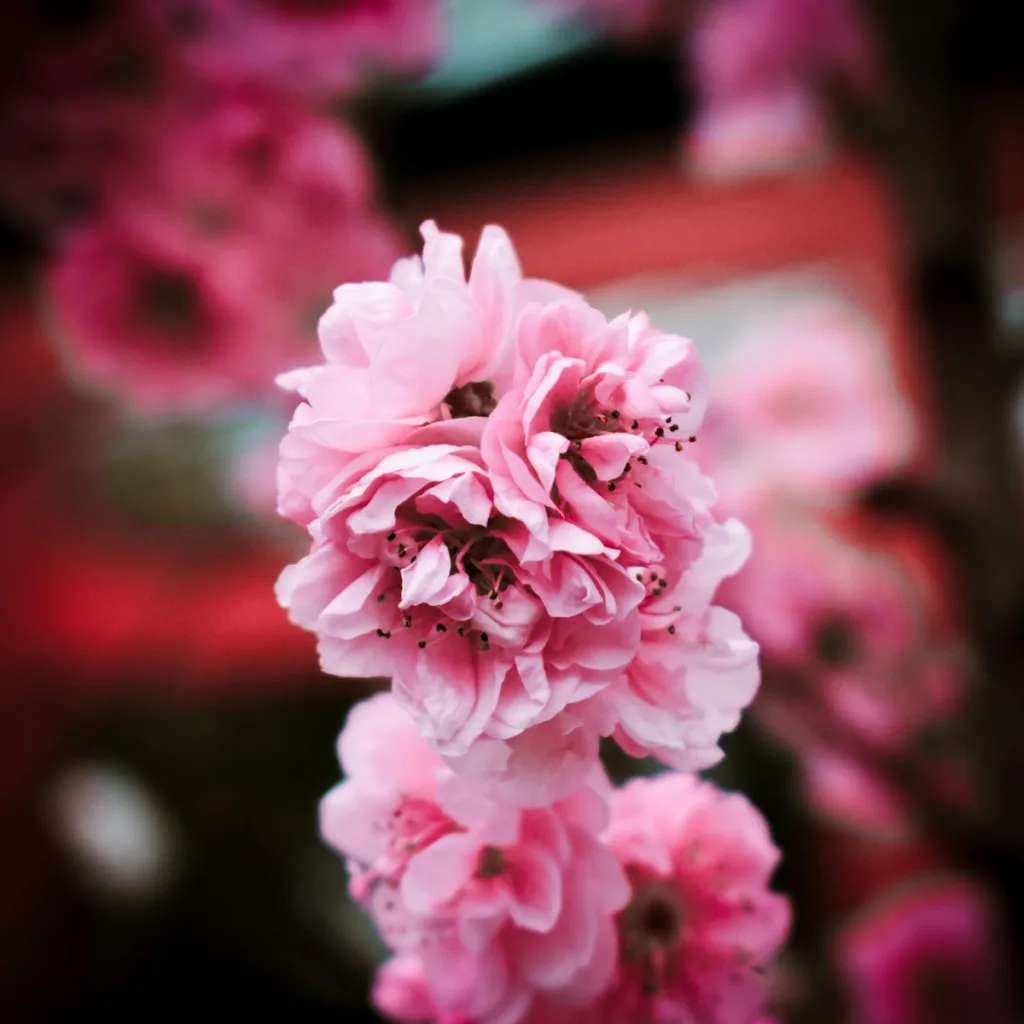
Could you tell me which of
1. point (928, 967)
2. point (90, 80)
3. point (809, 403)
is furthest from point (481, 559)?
point (809, 403)

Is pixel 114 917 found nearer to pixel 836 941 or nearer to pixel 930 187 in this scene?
pixel 836 941

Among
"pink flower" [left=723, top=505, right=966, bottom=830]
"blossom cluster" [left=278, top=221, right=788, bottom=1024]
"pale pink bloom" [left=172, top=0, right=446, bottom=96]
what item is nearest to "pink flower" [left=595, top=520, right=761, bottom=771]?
"blossom cluster" [left=278, top=221, right=788, bottom=1024]

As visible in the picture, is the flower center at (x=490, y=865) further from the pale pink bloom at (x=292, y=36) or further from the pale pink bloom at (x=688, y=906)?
the pale pink bloom at (x=292, y=36)

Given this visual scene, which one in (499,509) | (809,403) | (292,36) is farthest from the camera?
(809,403)

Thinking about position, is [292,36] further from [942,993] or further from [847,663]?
→ [942,993]

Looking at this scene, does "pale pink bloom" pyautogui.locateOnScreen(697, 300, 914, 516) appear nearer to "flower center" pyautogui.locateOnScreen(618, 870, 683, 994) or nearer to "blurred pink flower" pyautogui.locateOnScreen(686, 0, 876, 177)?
"blurred pink flower" pyautogui.locateOnScreen(686, 0, 876, 177)

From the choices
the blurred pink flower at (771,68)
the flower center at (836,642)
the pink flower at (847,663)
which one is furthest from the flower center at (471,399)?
the blurred pink flower at (771,68)

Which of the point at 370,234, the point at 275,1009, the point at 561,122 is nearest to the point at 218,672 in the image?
the point at 275,1009
